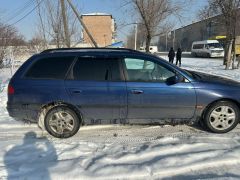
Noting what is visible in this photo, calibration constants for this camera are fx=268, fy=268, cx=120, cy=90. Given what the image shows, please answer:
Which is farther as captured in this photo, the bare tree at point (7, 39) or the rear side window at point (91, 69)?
the bare tree at point (7, 39)

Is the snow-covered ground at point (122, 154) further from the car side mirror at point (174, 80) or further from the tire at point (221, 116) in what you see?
the car side mirror at point (174, 80)

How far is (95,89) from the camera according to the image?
194 inches

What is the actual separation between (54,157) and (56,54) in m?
1.95

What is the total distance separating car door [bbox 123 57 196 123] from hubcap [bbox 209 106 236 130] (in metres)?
0.42

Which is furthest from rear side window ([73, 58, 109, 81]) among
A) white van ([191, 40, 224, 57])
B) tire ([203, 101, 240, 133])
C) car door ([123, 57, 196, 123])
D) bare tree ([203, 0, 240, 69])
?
white van ([191, 40, 224, 57])

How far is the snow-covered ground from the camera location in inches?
143

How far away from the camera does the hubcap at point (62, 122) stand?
16.6 ft

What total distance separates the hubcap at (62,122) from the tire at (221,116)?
258 centimetres

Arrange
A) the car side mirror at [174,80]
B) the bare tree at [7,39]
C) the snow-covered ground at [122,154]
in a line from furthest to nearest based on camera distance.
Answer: the bare tree at [7,39] → the car side mirror at [174,80] → the snow-covered ground at [122,154]

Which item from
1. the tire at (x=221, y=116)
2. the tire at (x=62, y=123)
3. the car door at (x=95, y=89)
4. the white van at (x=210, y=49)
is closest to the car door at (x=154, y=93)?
the car door at (x=95, y=89)

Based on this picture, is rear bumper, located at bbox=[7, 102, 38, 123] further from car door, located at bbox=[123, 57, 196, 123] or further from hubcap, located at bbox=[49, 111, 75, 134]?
car door, located at bbox=[123, 57, 196, 123]

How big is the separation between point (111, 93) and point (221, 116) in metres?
2.15

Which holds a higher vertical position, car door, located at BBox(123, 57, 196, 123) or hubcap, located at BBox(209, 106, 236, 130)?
car door, located at BBox(123, 57, 196, 123)

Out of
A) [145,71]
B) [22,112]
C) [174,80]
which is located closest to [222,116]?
[174,80]
